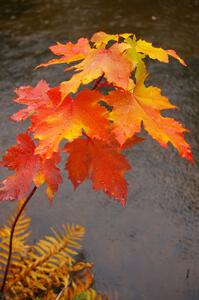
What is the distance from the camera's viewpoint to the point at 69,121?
921 millimetres

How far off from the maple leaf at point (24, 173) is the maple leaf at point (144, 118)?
0.25m

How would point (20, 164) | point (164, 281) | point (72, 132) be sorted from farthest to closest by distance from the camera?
point (164, 281) → point (20, 164) → point (72, 132)

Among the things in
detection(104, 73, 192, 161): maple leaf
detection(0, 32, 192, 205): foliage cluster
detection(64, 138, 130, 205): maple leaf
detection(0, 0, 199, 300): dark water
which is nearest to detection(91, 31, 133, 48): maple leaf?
detection(0, 32, 192, 205): foliage cluster

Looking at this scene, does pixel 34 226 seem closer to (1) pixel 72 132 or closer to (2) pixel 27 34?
(1) pixel 72 132

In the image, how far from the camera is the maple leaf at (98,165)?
1.04m

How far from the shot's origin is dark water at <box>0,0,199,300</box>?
183 cm

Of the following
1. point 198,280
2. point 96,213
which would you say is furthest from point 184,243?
point 96,213

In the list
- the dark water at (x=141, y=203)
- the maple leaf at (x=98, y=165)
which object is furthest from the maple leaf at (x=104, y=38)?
the dark water at (x=141, y=203)

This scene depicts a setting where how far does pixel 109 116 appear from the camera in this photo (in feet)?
2.99

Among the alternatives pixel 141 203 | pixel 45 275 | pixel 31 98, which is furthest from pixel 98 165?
pixel 141 203

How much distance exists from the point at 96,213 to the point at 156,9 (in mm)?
3248

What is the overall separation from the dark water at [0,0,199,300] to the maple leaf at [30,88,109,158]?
1.11m

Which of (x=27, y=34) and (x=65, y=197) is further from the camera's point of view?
(x=27, y=34)

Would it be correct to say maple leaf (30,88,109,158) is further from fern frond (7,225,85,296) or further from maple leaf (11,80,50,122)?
fern frond (7,225,85,296)
